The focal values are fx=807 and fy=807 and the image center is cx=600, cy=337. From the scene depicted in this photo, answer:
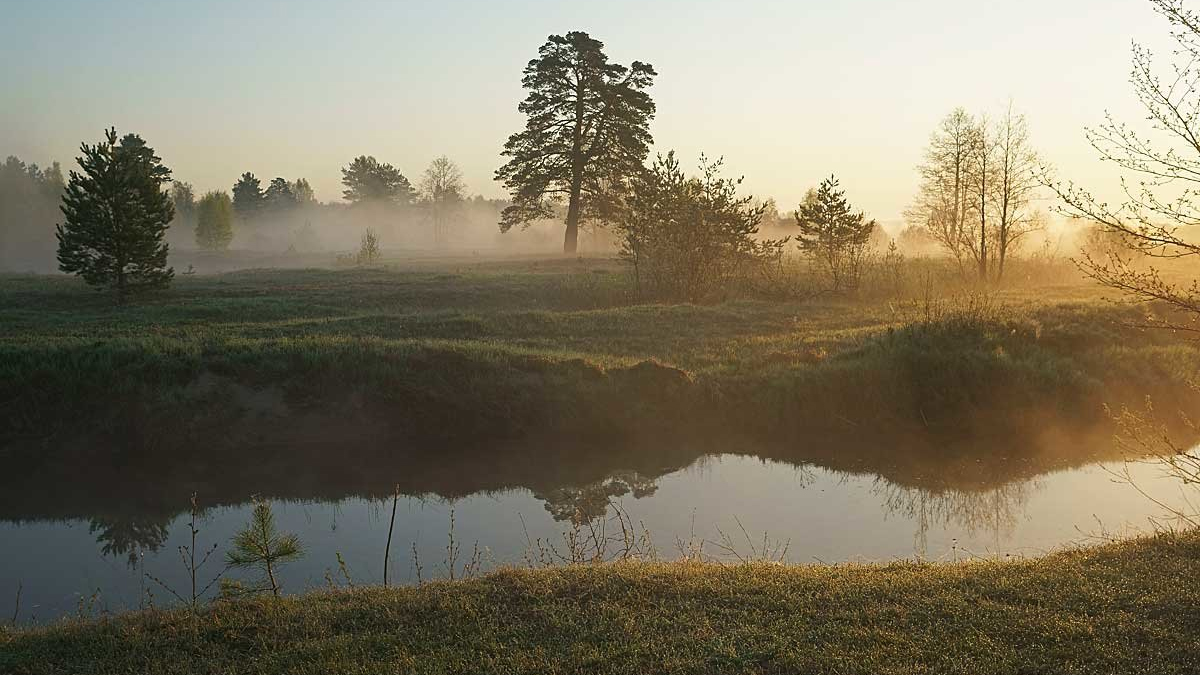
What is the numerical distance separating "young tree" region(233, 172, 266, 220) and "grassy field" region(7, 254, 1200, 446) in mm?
78095

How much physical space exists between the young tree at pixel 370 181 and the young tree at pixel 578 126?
2176 inches

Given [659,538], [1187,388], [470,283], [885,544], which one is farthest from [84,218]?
[1187,388]

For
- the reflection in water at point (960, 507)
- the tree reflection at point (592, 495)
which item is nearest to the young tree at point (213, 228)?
the tree reflection at point (592, 495)

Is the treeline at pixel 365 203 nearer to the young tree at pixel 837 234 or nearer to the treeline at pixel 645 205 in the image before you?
the treeline at pixel 645 205

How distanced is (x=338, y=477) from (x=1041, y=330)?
610 inches

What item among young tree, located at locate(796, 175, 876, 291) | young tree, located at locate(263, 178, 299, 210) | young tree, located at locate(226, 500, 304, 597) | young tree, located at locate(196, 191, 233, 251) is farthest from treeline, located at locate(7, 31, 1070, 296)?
young tree, located at locate(263, 178, 299, 210)

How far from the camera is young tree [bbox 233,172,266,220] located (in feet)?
302

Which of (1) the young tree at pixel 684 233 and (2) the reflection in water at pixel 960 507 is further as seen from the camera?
(1) the young tree at pixel 684 233

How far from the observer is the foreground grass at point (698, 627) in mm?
4746

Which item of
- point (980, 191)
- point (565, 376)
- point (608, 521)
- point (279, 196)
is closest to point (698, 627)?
point (608, 521)

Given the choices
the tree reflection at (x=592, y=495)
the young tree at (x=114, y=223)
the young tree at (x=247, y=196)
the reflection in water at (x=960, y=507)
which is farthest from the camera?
the young tree at (x=247, y=196)

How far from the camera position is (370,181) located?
95.2 metres

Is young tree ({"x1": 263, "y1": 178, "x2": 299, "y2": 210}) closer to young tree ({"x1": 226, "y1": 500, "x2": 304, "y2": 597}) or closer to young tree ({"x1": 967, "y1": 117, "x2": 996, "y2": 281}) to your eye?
young tree ({"x1": 967, "y1": 117, "x2": 996, "y2": 281})

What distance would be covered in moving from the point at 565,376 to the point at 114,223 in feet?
58.4
